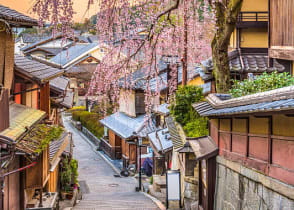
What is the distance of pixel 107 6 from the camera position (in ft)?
26.8

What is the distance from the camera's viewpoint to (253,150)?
308 inches

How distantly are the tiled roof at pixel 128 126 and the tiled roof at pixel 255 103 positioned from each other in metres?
16.8

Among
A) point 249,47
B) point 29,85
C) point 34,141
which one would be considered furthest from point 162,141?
point 34,141

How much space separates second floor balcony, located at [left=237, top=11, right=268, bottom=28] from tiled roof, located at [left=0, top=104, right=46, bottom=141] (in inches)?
345

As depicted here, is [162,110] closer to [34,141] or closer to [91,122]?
[34,141]

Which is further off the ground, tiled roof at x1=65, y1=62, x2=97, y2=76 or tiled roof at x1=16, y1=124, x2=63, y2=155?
tiled roof at x1=65, y1=62, x2=97, y2=76

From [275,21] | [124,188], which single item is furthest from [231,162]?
[124,188]

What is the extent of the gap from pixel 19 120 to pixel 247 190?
6279 mm

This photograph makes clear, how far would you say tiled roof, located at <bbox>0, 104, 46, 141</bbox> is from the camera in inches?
361

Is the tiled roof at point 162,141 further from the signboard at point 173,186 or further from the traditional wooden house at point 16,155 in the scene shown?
the traditional wooden house at point 16,155

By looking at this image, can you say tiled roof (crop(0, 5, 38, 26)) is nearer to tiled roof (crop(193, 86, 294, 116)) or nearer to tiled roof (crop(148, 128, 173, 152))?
tiled roof (crop(193, 86, 294, 116))

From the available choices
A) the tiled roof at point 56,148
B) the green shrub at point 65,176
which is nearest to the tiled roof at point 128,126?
the green shrub at point 65,176

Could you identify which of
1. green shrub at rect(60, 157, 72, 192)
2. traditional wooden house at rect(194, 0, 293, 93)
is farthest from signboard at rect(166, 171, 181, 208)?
green shrub at rect(60, 157, 72, 192)

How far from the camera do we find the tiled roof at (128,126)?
90.6 ft
